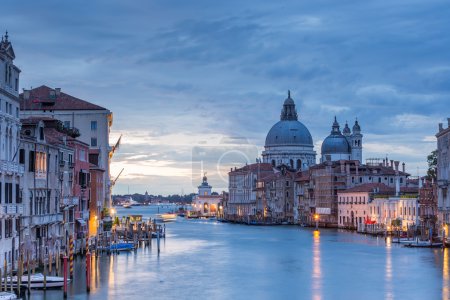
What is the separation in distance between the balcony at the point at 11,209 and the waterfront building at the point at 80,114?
19.2 m

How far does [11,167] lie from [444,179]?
94.3 ft

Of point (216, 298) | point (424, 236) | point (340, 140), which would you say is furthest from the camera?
point (340, 140)

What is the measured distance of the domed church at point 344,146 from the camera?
393 ft

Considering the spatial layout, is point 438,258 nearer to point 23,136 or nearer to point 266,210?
point 23,136

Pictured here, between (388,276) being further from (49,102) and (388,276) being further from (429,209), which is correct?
(49,102)

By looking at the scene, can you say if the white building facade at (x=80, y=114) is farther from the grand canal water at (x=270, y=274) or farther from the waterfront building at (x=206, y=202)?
the waterfront building at (x=206, y=202)

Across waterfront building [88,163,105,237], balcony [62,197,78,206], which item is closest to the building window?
balcony [62,197,78,206]

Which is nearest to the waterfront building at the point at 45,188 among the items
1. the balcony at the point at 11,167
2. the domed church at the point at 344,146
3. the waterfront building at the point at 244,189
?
the balcony at the point at 11,167


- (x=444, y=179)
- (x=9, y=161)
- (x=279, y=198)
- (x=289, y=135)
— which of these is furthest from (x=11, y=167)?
(x=289, y=135)

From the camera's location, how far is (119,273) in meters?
34.7

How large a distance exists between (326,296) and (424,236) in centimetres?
2743

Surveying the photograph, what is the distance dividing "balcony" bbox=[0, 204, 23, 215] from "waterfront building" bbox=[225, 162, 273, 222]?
291 ft

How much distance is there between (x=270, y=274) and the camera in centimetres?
3594

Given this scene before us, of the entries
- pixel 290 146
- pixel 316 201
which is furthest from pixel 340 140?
pixel 316 201
